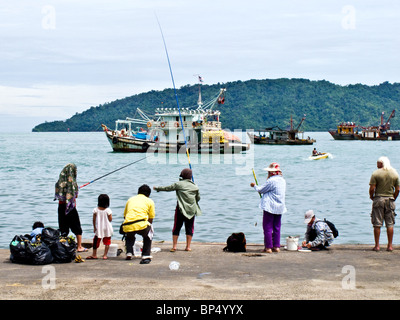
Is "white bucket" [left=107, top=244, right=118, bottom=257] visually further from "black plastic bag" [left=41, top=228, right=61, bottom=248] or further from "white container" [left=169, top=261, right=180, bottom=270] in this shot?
"white container" [left=169, top=261, right=180, bottom=270]

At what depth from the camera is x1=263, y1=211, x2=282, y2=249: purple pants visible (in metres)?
9.67

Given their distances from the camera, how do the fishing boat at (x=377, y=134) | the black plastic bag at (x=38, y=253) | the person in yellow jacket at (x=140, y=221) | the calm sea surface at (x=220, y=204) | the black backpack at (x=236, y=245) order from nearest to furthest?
the black plastic bag at (x=38, y=253)
the person in yellow jacket at (x=140, y=221)
the black backpack at (x=236, y=245)
the calm sea surface at (x=220, y=204)
the fishing boat at (x=377, y=134)

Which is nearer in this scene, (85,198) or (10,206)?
(10,206)

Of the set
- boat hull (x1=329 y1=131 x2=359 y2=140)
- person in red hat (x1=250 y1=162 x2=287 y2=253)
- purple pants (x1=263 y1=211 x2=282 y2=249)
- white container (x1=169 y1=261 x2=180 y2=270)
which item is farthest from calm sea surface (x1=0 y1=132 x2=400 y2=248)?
boat hull (x1=329 y1=131 x2=359 y2=140)

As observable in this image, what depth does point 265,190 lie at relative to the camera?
9.58 meters

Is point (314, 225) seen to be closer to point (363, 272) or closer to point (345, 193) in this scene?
point (363, 272)

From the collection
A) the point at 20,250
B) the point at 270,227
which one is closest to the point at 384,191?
the point at 270,227

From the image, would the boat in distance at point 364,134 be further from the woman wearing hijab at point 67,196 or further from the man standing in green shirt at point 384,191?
the woman wearing hijab at point 67,196

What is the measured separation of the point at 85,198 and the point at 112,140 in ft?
150

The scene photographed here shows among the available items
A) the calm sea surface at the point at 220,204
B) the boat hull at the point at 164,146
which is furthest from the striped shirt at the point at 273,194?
the boat hull at the point at 164,146

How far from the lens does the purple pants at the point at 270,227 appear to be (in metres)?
9.67

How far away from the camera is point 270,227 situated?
971 centimetres
